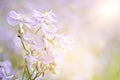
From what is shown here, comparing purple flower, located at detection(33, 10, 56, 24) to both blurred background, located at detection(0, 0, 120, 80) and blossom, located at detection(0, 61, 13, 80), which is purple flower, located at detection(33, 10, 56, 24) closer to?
blurred background, located at detection(0, 0, 120, 80)

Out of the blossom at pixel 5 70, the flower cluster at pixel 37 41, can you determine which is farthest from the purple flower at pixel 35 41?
the blossom at pixel 5 70

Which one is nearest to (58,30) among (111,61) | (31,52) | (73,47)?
(73,47)

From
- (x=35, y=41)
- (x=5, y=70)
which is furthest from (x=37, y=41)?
(x=5, y=70)

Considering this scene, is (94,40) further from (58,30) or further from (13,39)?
(13,39)

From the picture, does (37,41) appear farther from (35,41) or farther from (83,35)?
(83,35)

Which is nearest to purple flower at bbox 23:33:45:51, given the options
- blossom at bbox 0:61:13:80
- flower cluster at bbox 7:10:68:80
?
flower cluster at bbox 7:10:68:80

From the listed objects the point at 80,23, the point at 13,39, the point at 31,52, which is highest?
the point at 80,23

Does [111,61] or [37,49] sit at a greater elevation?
[111,61]
